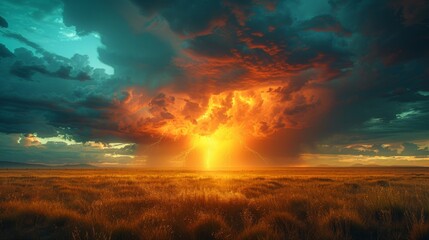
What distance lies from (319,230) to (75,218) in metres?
7.62

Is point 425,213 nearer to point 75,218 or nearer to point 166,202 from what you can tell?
point 166,202

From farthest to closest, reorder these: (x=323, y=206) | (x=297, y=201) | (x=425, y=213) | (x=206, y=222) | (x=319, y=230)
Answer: (x=297, y=201)
(x=323, y=206)
(x=425, y=213)
(x=206, y=222)
(x=319, y=230)

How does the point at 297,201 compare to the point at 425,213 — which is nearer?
the point at 425,213

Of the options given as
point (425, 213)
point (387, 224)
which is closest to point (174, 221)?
point (387, 224)

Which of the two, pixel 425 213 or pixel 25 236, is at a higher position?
pixel 425 213

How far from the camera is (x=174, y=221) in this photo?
364 inches

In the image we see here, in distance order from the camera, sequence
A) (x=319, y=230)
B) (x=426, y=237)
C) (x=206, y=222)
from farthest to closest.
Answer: (x=206, y=222), (x=319, y=230), (x=426, y=237)

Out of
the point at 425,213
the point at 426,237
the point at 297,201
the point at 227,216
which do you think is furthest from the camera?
the point at 297,201

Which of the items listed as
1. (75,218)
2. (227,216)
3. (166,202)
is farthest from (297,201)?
(75,218)

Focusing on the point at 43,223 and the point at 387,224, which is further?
the point at 43,223

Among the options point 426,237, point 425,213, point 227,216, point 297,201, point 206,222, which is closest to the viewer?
point 426,237

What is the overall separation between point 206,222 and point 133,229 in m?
2.04

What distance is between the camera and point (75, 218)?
9.96 meters

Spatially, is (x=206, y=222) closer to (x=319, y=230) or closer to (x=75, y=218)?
(x=319, y=230)
